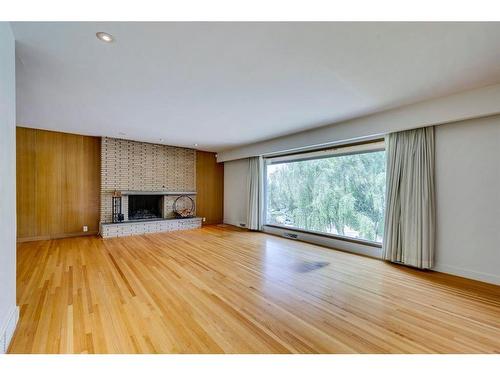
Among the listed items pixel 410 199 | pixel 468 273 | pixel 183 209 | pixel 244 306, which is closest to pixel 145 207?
pixel 183 209

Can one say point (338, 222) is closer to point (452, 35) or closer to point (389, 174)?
point (389, 174)

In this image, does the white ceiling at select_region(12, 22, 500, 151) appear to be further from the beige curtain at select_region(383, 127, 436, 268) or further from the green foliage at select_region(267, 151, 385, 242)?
the green foliage at select_region(267, 151, 385, 242)

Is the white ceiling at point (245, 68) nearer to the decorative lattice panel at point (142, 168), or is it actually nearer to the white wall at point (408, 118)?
the white wall at point (408, 118)

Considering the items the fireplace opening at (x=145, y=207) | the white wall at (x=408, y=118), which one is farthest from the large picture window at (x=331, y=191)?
the fireplace opening at (x=145, y=207)

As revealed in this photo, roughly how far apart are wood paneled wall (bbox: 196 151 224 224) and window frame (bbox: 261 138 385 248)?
6.99 feet

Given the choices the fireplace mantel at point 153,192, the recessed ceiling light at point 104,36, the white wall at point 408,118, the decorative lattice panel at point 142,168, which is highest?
the recessed ceiling light at point 104,36

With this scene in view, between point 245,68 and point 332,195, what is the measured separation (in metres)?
3.53

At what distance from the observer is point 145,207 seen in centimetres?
669

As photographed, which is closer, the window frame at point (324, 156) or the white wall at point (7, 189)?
the white wall at point (7, 189)

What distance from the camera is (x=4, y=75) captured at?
1.61 metres

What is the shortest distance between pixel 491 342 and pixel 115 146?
716 centimetres

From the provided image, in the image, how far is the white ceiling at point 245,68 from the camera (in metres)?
1.77

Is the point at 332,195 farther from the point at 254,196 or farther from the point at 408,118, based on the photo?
the point at 254,196

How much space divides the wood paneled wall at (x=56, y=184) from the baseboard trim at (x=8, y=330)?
13.4 feet
